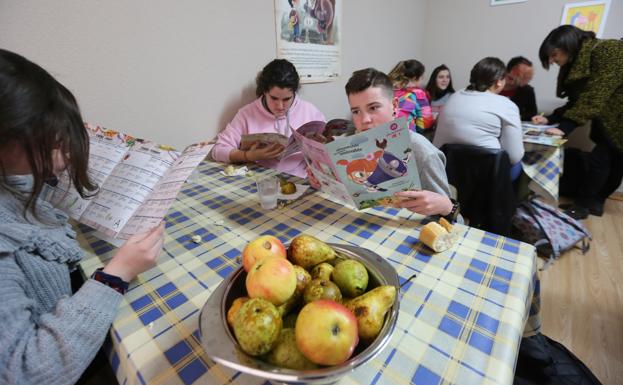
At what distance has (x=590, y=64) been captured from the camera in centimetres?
187

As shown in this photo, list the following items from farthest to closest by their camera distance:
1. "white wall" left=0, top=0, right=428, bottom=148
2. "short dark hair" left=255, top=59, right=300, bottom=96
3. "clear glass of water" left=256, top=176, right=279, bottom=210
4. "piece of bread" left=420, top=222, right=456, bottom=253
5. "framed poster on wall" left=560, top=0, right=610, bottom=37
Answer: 1. "framed poster on wall" left=560, top=0, right=610, bottom=37
2. "short dark hair" left=255, top=59, right=300, bottom=96
3. "white wall" left=0, top=0, right=428, bottom=148
4. "clear glass of water" left=256, top=176, right=279, bottom=210
5. "piece of bread" left=420, top=222, right=456, bottom=253

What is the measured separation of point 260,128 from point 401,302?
1.27m

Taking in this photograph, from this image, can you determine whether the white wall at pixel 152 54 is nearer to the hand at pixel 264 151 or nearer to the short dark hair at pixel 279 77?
the short dark hair at pixel 279 77

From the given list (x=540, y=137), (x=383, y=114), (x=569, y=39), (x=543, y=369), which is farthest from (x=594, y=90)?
(x=543, y=369)

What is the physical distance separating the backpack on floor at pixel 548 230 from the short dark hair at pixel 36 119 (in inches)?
86.4

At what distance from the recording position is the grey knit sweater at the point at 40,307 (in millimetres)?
399

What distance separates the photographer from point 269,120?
5.19ft

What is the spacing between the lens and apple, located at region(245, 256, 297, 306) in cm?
38

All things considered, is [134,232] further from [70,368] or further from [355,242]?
[355,242]

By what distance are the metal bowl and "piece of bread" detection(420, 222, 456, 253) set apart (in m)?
0.22

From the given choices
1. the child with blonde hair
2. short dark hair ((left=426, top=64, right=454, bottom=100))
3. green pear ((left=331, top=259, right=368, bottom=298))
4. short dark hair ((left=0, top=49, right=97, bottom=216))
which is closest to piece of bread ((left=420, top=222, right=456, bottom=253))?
green pear ((left=331, top=259, right=368, bottom=298))

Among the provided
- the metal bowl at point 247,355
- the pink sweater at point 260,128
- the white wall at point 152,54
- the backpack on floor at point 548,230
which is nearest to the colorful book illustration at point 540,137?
the backpack on floor at point 548,230

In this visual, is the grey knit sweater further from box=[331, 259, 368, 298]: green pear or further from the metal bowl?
box=[331, 259, 368, 298]: green pear

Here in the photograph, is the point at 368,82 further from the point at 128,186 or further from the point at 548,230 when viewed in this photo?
the point at 548,230
